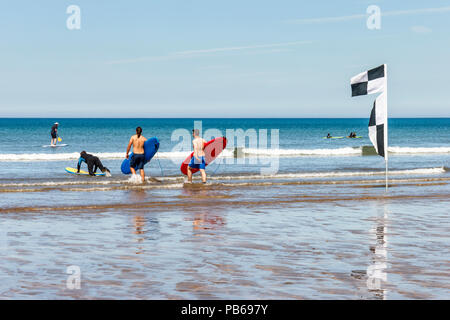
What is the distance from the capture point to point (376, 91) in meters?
14.6

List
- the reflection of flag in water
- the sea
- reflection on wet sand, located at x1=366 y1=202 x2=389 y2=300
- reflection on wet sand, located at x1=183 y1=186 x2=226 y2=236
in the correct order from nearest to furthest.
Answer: reflection on wet sand, located at x1=366 y1=202 x2=389 y2=300 < the sea < reflection on wet sand, located at x1=183 y1=186 x2=226 y2=236 < the reflection of flag in water

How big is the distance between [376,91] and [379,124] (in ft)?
2.59

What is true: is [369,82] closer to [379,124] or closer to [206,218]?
[379,124]

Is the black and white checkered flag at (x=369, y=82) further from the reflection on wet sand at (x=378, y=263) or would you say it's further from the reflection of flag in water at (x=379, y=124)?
the reflection on wet sand at (x=378, y=263)

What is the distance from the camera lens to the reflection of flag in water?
14.5 metres
